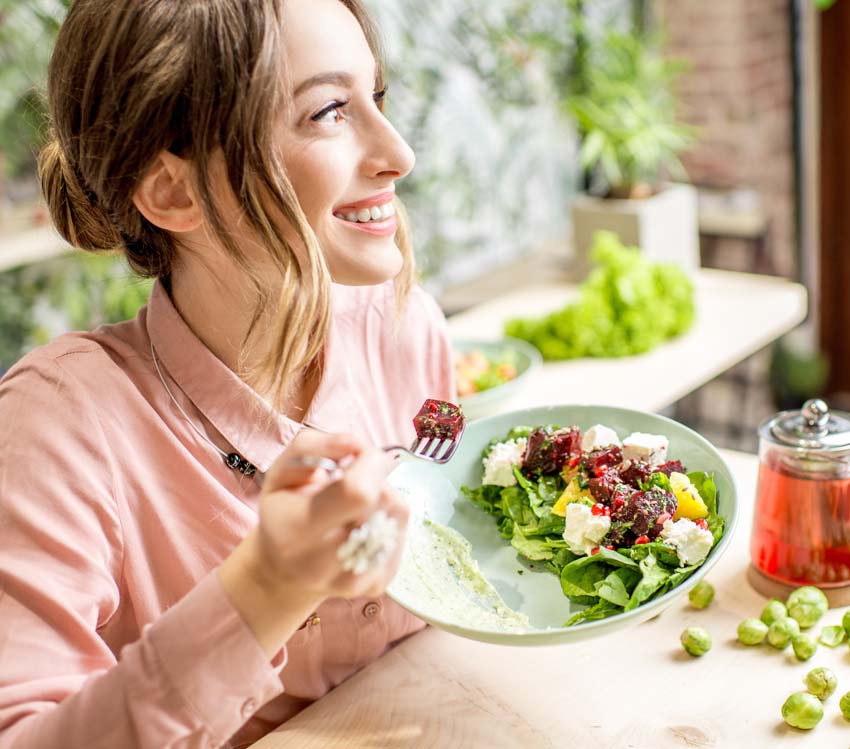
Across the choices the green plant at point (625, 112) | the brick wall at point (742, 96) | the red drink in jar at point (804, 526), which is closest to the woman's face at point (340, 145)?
the red drink in jar at point (804, 526)

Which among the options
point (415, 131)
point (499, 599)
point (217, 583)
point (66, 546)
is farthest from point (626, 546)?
point (415, 131)

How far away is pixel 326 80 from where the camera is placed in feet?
3.49

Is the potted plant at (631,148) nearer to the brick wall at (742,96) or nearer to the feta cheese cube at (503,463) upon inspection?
the brick wall at (742,96)

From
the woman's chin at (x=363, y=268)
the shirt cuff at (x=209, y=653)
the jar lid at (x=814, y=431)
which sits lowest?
the jar lid at (x=814, y=431)

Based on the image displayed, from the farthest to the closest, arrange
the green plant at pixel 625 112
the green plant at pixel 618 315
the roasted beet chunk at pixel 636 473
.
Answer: the green plant at pixel 625 112, the green plant at pixel 618 315, the roasted beet chunk at pixel 636 473

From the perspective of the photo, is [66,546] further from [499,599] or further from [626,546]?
[626,546]

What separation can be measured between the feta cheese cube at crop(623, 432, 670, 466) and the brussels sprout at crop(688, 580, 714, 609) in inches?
6.9

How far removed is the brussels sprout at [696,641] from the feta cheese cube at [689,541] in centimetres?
13

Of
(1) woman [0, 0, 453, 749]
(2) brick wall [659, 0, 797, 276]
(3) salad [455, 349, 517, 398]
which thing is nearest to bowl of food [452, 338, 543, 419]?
(3) salad [455, 349, 517, 398]

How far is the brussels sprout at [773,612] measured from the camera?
1141 millimetres

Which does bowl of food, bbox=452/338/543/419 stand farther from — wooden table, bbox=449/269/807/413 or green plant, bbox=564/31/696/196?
green plant, bbox=564/31/696/196

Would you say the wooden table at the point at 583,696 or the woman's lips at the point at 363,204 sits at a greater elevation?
the woman's lips at the point at 363,204

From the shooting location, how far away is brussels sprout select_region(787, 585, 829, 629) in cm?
114

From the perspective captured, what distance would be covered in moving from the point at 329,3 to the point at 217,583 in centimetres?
66
